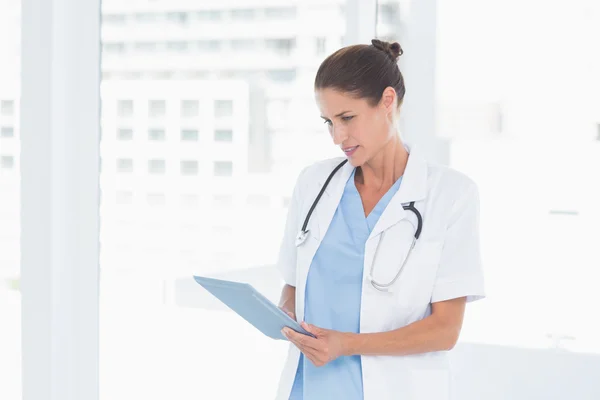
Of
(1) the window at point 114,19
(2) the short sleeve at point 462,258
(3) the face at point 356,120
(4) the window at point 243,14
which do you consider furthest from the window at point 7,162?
(2) the short sleeve at point 462,258

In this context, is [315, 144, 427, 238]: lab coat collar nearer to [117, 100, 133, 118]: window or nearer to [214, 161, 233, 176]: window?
[214, 161, 233, 176]: window

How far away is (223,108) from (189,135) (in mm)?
135

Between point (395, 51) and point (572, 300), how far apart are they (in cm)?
97

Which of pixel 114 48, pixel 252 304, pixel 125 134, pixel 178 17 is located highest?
pixel 178 17

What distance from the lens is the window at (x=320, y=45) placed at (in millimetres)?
2051

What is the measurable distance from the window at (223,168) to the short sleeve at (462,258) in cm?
101

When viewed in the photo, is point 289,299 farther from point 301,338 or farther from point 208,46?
point 208,46

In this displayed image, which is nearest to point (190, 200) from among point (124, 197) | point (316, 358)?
point (124, 197)

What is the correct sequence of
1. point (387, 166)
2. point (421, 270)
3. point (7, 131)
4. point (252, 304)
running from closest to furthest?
point (252, 304)
point (421, 270)
point (387, 166)
point (7, 131)

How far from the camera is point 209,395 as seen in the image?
84.4 inches

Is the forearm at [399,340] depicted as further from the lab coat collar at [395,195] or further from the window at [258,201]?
the window at [258,201]

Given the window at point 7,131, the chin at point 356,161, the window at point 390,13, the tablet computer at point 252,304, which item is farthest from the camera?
the window at point 390,13

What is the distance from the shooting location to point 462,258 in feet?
3.85

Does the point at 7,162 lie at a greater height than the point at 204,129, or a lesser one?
lesser
